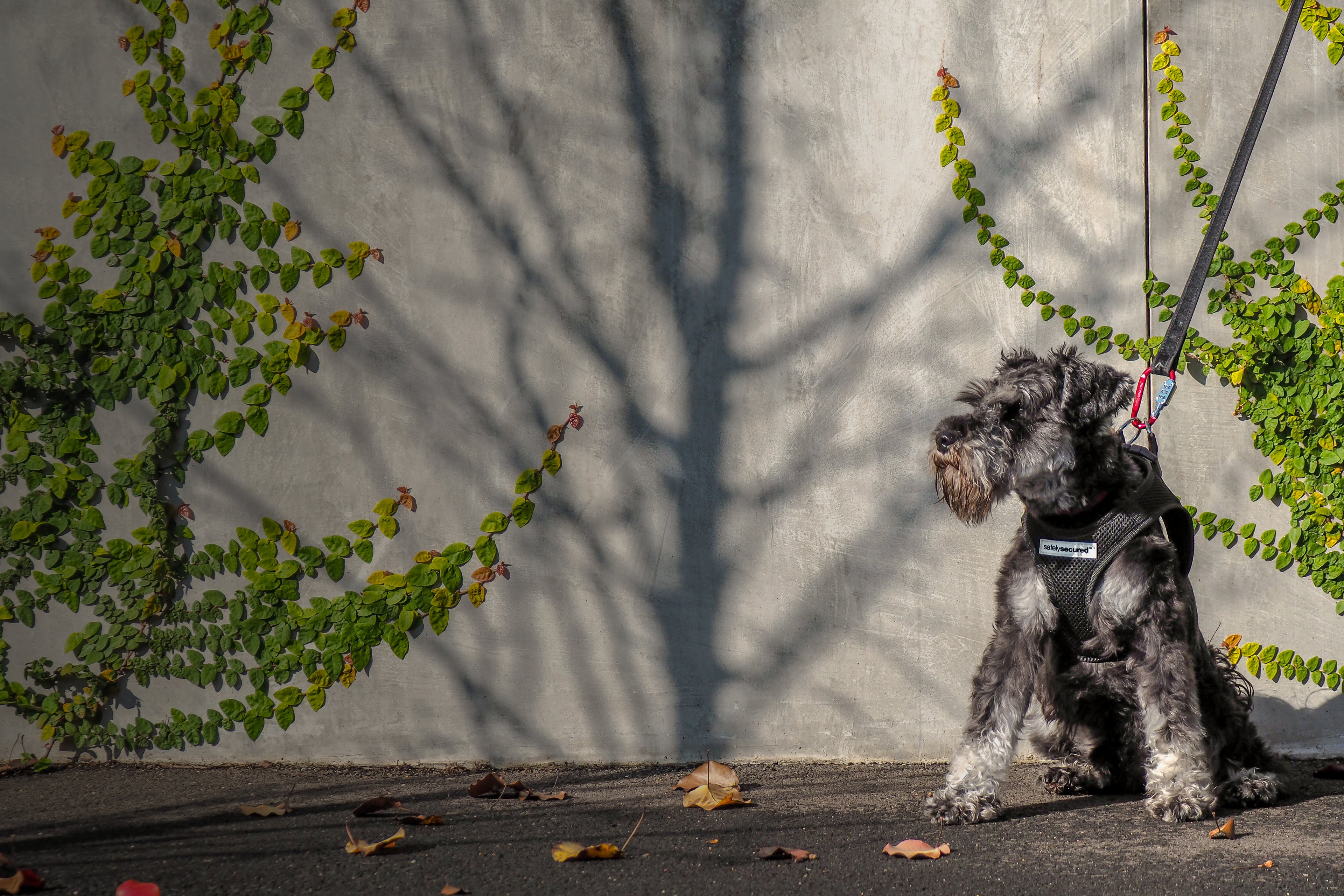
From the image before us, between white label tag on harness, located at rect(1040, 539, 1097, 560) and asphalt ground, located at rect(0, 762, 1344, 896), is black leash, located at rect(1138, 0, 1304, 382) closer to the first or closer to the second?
white label tag on harness, located at rect(1040, 539, 1097, 560)

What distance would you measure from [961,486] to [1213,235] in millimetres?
1454

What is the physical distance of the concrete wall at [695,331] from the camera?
4.19m

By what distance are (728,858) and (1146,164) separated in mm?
3401

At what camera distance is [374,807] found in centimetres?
A: 338

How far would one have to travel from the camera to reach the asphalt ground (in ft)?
8.89

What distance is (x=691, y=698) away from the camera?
423cm

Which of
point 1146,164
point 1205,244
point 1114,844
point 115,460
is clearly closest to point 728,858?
point 1114,844

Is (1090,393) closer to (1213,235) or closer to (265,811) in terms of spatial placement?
(1213,235)

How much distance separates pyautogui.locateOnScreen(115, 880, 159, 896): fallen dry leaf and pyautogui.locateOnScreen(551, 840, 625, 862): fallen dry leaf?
1.09 meters

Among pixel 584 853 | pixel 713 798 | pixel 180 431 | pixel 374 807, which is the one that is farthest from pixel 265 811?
pixel 180 431

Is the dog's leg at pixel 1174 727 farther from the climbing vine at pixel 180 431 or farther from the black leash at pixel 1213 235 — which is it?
the climbing vine at pixel 180 431

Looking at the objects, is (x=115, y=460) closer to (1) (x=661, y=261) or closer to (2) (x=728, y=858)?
(1) (x=661, y=261)

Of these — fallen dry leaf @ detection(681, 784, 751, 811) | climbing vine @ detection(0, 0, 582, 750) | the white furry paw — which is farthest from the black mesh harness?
climbing vine @ detection(0, 0, 582, 750)

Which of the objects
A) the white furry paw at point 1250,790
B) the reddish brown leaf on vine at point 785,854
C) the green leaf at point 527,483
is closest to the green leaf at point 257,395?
the green leaf at point 527,483
